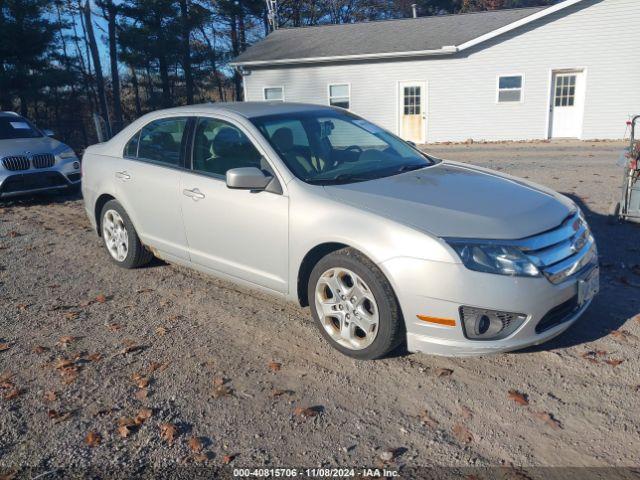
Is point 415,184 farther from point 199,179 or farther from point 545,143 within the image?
point 545,143

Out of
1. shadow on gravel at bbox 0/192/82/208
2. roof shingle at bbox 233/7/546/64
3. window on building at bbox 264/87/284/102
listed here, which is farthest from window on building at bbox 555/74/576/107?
shadow on gravel at bbox 0/192/82/208

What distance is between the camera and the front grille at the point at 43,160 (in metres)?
9.38

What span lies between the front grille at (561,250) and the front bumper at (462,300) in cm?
8

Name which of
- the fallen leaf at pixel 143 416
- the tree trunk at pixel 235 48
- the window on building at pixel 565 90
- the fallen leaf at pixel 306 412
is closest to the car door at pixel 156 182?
the fallen leaf at pixel 143 416

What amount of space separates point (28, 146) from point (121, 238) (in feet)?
16.5

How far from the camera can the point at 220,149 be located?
183 inches

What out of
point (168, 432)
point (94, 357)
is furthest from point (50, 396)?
point (168, 432)

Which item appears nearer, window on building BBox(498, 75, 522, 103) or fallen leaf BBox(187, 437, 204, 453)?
fallen leaf BBox(187, 437, 204, 453)

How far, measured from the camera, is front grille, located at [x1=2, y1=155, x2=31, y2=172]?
8984 millimetres

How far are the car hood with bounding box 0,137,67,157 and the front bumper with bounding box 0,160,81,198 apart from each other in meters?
0.31

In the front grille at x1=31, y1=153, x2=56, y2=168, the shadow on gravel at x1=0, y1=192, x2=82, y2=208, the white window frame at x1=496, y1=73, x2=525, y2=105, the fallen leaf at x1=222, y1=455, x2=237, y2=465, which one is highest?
the white window frame at x1=496, y1=73, x2=525, y2=105

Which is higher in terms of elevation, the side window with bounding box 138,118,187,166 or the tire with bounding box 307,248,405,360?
the side window with bounding box 138,118,187,166

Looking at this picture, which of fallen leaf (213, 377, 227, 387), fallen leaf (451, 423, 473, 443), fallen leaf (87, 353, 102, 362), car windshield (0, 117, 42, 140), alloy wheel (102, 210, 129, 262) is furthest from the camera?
car windshield (0, 117, 42, 140)

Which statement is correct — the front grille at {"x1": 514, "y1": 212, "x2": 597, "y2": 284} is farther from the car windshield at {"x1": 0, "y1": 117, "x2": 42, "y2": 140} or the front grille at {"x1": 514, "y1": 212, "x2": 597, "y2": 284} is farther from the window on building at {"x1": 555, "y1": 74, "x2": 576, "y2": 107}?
the window on building at {"x1": 555, "y1": 74, "x2": 576, "y2": 107}
